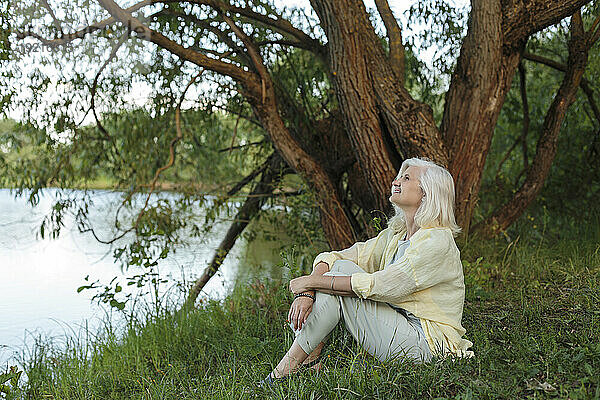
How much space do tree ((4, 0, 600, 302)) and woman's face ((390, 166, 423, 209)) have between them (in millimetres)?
1392

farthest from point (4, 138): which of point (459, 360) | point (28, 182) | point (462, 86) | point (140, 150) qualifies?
point (459, 360)

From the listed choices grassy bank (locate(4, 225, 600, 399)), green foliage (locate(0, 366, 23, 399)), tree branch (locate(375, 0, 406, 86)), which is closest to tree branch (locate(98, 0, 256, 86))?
tree branch (locate(375, 0, 406, 86))

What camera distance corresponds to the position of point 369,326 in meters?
2.86

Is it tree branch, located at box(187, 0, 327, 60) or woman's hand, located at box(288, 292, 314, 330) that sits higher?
tree branch, located at box(187, 0, 327, 60)

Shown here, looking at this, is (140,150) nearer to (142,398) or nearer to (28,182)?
(28,182)

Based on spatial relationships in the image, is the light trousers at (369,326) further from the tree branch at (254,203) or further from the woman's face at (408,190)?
the tree branch at (254,203)

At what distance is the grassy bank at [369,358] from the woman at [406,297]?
0.12 meters

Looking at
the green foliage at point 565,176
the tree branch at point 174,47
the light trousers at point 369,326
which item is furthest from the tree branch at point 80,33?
the green foliage at point 565,176

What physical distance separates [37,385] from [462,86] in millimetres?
3507

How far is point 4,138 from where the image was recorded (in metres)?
5.05

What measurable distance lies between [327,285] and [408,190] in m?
0.60

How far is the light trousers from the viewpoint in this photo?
110 inches

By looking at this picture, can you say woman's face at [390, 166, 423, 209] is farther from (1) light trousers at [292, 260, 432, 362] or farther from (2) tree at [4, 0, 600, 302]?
(2) tree at [4, 0, 600, 302]

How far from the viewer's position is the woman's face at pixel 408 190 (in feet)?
9.90
